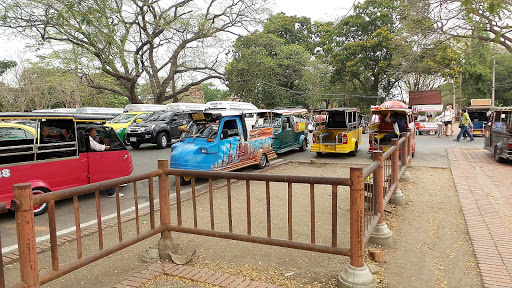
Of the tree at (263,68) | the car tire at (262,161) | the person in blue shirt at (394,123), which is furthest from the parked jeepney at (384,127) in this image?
the tree at (263,68)

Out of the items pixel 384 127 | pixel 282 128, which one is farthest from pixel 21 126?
pixel 384 127

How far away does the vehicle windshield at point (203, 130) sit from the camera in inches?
361

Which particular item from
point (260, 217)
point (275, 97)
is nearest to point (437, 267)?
point (260, 217)

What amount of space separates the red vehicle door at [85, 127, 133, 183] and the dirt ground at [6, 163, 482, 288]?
6.62 ft

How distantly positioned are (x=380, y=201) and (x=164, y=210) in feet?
8.86

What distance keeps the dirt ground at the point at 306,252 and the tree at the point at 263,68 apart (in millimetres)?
19271

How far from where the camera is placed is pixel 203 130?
9461 millimetres

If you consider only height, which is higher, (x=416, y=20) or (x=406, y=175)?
(x=416, y=20)

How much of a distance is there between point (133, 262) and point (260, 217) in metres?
2.39

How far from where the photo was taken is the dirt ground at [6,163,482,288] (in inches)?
145

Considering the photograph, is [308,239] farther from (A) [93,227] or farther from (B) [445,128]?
(B) [445,128]

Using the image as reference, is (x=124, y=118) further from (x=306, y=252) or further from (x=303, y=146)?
(x=306, y=252)

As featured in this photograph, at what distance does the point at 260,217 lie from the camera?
5957 mm

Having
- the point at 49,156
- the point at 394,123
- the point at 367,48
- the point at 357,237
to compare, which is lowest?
the point at 357,237
